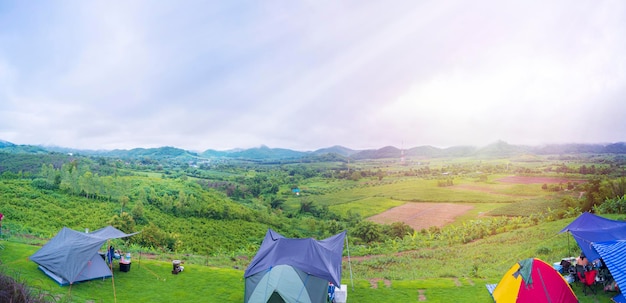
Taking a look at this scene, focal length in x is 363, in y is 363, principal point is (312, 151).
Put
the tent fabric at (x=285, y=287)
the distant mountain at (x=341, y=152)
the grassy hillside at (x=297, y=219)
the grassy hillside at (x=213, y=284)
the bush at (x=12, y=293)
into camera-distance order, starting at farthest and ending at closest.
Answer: the distant mountain at (x=341, y=152) < the grassy hillside at (x=297, y=219) < the grassy hillside at (x=213, y=284) < the tent fabric at (x=285, y=287) < the bush at (x=12, y=293)

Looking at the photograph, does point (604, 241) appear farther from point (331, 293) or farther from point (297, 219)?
point (297, 219)

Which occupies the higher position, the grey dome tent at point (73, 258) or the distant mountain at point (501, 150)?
the distant mountain at point (501, 150)

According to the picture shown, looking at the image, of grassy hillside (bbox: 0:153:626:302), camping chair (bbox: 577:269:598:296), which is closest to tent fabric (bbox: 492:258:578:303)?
grassy hillside (bbox: 0:153:626:302)

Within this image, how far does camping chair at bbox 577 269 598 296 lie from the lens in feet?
28.6

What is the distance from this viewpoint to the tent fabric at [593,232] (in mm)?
9172

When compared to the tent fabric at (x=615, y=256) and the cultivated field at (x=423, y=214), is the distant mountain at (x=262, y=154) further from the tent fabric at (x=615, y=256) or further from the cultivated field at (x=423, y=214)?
the tent fabric at (x=615, y=256)

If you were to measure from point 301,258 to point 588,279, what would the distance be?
691 centimetres

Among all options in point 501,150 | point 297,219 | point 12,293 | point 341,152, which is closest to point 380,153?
point 341,152

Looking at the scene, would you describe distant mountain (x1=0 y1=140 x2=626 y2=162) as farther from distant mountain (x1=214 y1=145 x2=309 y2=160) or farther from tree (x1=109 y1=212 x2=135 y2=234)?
tree (x1=109 y1=212 x2=135 y2=234)

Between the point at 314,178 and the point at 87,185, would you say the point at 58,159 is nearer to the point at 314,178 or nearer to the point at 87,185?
the point at 87,185

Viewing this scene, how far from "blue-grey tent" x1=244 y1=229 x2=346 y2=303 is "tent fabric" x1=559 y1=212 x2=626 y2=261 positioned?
633 cm

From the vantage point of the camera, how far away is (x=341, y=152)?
36000 millimetres

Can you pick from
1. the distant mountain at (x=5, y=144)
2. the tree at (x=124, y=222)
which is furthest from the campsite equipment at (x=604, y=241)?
→ the distant mountain at (x=5, y=144)

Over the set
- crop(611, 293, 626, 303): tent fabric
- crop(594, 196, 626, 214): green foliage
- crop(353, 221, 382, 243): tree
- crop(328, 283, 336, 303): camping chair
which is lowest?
crop(353, 221, 382, 243): tree
